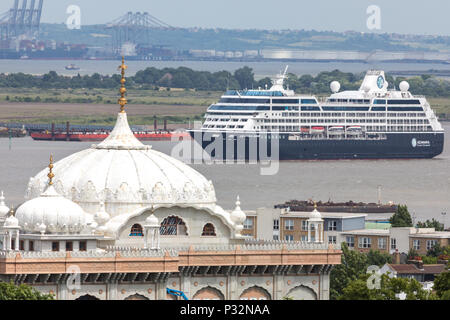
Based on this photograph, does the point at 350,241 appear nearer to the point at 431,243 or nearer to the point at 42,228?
the point at 431,243

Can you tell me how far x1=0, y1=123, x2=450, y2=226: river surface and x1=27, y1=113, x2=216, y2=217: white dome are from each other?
155 feet

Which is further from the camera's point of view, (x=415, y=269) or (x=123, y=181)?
(x=415, y=269)

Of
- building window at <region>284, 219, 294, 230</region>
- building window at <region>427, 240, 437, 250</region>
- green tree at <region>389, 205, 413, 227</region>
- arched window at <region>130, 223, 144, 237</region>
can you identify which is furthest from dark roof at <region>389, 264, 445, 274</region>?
arched window at <region>130, 223, 144, 237</region>

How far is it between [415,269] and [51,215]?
25.4m

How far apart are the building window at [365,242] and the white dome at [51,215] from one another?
3790 centimetres

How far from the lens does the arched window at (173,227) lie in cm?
6312

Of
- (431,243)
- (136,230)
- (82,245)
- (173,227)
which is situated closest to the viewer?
(82,245)

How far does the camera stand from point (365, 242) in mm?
95562

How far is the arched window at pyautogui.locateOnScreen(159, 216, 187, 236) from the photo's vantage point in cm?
6312

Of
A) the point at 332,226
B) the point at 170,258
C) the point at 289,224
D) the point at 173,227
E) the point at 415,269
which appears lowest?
the point at 415,269

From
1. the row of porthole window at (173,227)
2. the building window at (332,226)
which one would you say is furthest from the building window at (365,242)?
the row of porthole window at (173,227)

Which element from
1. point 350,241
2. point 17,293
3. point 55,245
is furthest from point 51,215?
point 350,241

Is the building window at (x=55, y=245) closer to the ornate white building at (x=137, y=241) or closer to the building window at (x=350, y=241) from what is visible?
the ornate white building at (x=137, y=241)
